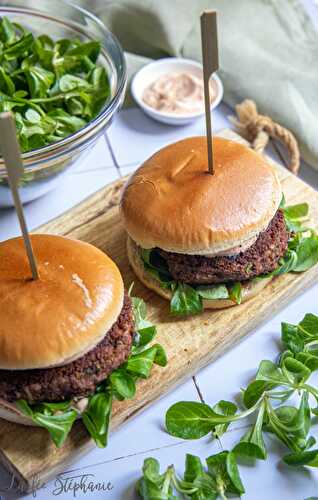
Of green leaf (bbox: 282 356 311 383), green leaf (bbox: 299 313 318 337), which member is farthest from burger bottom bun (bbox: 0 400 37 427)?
green leaf (bbox: 299 313 318 337)

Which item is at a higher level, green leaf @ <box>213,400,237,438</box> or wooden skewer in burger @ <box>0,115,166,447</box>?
wooden skewer in burger @ <box>0,115,166,447</box>

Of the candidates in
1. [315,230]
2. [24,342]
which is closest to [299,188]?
[315,230]

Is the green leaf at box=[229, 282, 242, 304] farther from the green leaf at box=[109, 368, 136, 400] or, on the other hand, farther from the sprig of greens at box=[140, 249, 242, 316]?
the green leaf at box=[109, 368, 136, 400]

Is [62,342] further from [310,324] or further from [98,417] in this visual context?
[310,324]

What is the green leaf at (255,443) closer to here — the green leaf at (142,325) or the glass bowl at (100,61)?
the green leaf at (142,325)

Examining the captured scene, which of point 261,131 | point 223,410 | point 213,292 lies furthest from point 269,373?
point 261,131

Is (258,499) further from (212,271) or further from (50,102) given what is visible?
(50,102)

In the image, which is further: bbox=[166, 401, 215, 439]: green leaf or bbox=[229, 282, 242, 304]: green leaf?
bbox=[229, 282, 242, 304]: green leaf
